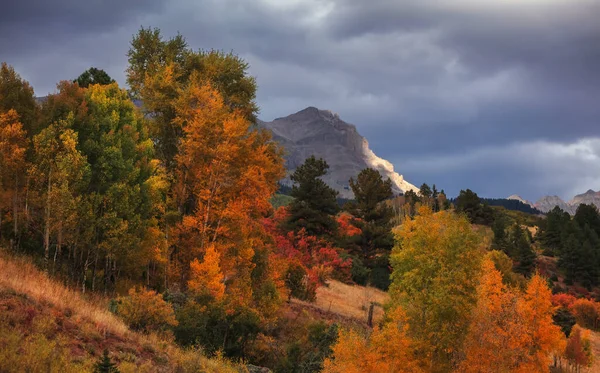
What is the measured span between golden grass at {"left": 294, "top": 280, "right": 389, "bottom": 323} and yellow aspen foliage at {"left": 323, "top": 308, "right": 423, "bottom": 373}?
1429 centimetres

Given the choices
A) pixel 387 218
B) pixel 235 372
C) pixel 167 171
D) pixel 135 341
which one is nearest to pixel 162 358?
pixel 135 341

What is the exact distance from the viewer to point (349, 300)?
153ft

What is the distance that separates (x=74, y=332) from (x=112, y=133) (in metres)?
12.0

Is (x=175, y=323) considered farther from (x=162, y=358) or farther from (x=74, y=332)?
(x=74, y=332)

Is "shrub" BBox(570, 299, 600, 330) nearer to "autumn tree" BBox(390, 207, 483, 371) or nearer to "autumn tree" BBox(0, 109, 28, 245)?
"autumn tree" BBox(390, 207, 483, 371)

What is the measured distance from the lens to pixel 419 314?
76.8 ft

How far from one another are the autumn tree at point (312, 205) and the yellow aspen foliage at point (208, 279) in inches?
1184

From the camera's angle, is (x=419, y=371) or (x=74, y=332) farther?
(x=419, y=371)

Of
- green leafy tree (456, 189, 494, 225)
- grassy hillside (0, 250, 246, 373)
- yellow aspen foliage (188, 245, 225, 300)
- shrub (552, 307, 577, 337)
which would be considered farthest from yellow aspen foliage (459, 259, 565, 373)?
green leafy tree (456, 189, 494, 225)

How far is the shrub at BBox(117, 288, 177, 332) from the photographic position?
732 inches

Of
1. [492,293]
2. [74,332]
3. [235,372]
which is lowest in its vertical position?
[235,372]

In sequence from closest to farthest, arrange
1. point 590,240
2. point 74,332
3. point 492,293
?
point 74,332 < point 492,293 < point 590,240

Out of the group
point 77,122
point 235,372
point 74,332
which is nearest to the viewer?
point 74,332

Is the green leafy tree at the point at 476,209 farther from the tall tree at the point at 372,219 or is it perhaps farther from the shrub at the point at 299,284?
the shrub at the point at 299,284
